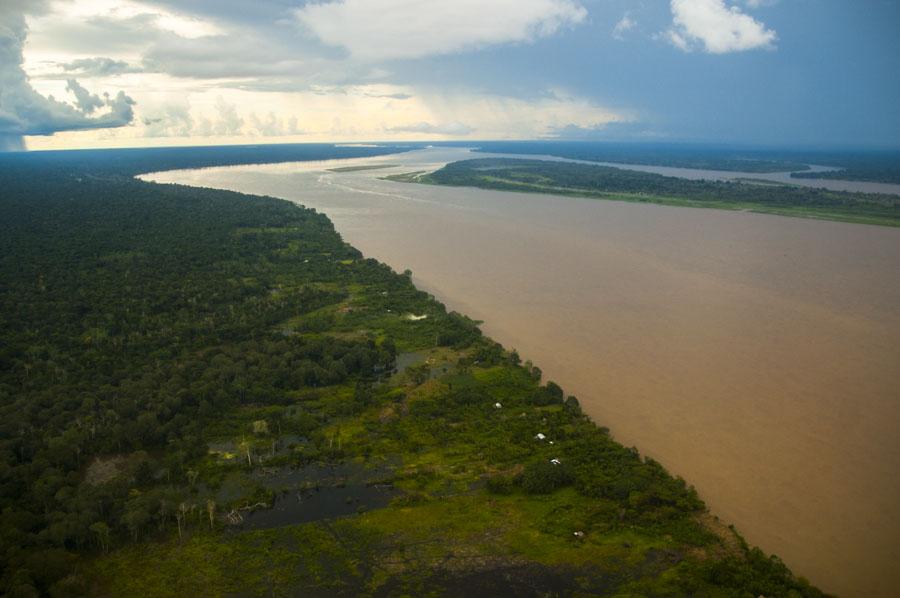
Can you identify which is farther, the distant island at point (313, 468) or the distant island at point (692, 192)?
the distant island at point (692, 192)

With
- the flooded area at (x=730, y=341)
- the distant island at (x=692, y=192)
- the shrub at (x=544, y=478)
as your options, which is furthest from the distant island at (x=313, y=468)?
the distant island at (x=692, y=192)

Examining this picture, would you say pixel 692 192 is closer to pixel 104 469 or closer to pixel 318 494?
pixel 318 494

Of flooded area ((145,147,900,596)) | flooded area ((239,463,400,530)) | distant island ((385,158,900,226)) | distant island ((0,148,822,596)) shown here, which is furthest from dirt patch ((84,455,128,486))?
distant island ((385,158,900,226))

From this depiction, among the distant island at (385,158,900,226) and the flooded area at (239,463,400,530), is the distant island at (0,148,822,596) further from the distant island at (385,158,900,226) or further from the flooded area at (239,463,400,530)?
the distant island at (385,158,900,226)

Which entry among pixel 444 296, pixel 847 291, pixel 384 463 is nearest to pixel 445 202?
pixel 444 296

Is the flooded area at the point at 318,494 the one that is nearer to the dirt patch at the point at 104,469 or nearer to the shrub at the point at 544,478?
the shrub at the point at 544,478

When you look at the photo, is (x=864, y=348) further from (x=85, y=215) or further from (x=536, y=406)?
(x=85, y=215)

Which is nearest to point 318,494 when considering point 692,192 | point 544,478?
point 544,478
